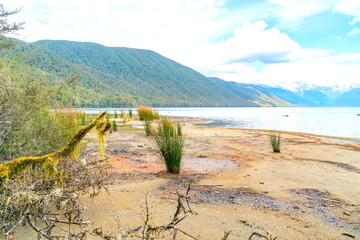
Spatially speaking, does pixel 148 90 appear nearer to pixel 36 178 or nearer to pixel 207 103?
pixel 207 103

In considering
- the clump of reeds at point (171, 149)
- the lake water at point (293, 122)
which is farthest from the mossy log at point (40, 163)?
the lake water at point (293, 122)

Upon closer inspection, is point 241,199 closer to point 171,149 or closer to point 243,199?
point 243,199

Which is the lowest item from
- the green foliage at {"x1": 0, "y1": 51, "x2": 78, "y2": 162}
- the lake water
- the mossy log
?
the lake water

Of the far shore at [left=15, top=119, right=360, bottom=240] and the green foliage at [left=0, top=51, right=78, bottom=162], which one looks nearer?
the far shore at [left=15, top=119, right=360, bottom=240]

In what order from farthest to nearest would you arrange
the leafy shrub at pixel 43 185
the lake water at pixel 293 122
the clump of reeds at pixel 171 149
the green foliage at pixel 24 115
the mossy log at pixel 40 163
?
the lake water at pixel 293 122 < the clump of reeds at pixel 171 149 < the green foliage at pixel 24 115 < the mossy log at pixel 40 163 < the leafy shrub at pixel 43 185

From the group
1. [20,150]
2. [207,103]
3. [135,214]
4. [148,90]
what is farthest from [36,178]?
[207,103]

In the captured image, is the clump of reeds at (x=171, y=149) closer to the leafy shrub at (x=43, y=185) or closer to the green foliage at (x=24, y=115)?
the green foliage at (x=24, y=115)

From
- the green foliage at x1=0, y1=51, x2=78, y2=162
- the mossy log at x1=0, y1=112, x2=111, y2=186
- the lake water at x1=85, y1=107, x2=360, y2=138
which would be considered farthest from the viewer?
the lake water at x1=85, y1=107, x2=360, y2=138

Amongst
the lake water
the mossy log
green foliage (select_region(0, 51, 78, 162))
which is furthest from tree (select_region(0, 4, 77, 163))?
the lake water

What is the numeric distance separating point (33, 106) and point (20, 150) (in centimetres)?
96

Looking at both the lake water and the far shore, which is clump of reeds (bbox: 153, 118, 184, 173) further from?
the lake water

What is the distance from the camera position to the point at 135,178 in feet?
16.7

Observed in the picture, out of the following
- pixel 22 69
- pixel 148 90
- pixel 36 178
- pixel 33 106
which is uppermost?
pixel 148 90

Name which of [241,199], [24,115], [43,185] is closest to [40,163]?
[43,185]
